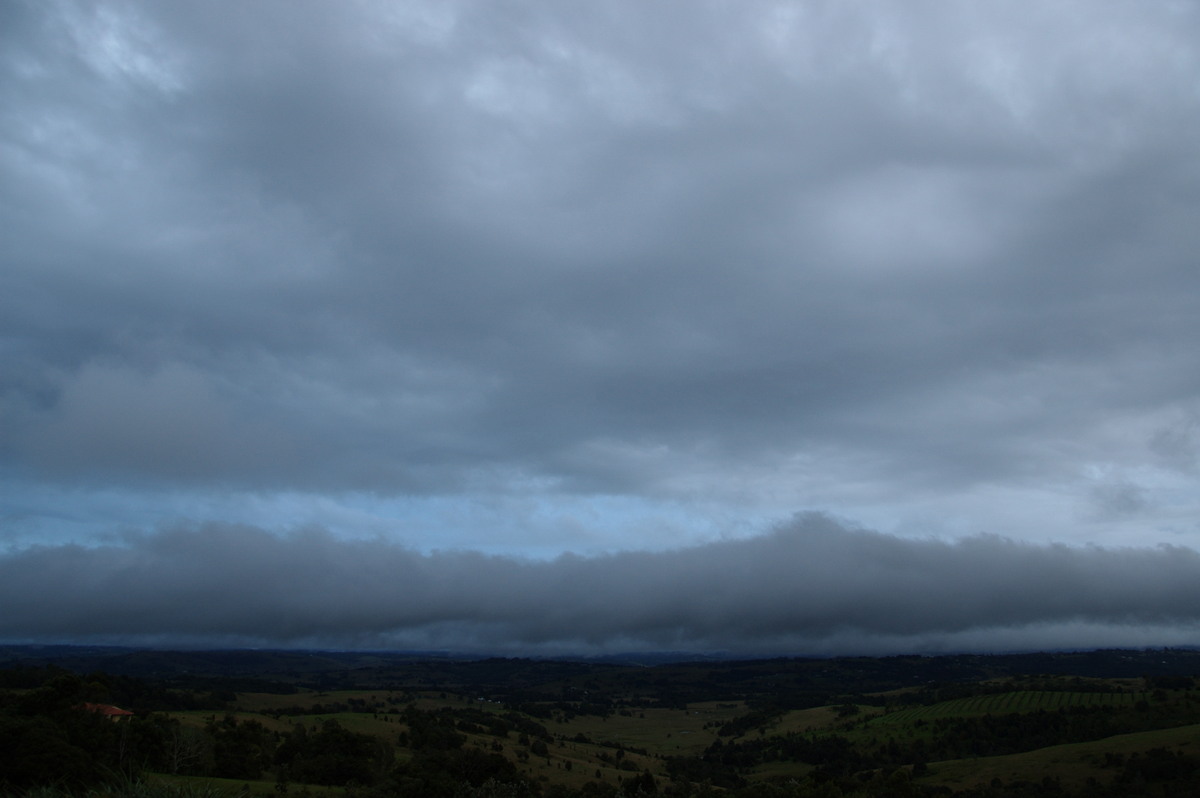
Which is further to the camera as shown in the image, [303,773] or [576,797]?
[303,773]

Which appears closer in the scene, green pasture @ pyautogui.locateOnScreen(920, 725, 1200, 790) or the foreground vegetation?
the foreground vegetation

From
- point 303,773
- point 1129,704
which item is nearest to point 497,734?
point 303,773

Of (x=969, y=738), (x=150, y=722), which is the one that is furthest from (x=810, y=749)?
(x=150, y=722)

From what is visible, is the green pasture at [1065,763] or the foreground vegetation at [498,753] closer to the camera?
the foreground vegetation at [498,753]

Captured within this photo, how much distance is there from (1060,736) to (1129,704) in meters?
25.2

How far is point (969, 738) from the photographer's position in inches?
6865

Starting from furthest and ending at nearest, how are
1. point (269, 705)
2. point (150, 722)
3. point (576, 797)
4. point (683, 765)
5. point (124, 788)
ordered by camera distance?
point (269, 705) < point (683, 765) < point (150, 722) < point (576, 797) < point (124, 788)

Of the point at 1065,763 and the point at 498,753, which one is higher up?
the point at 498,753

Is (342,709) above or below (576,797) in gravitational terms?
below

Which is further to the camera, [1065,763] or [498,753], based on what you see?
[1065,763]

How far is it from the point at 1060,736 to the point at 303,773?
157m

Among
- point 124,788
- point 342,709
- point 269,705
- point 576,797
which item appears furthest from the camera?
point 269,705

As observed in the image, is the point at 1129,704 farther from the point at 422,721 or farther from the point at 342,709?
the point at 342,709

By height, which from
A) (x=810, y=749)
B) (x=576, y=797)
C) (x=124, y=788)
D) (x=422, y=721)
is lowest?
(x=810, y=749)
